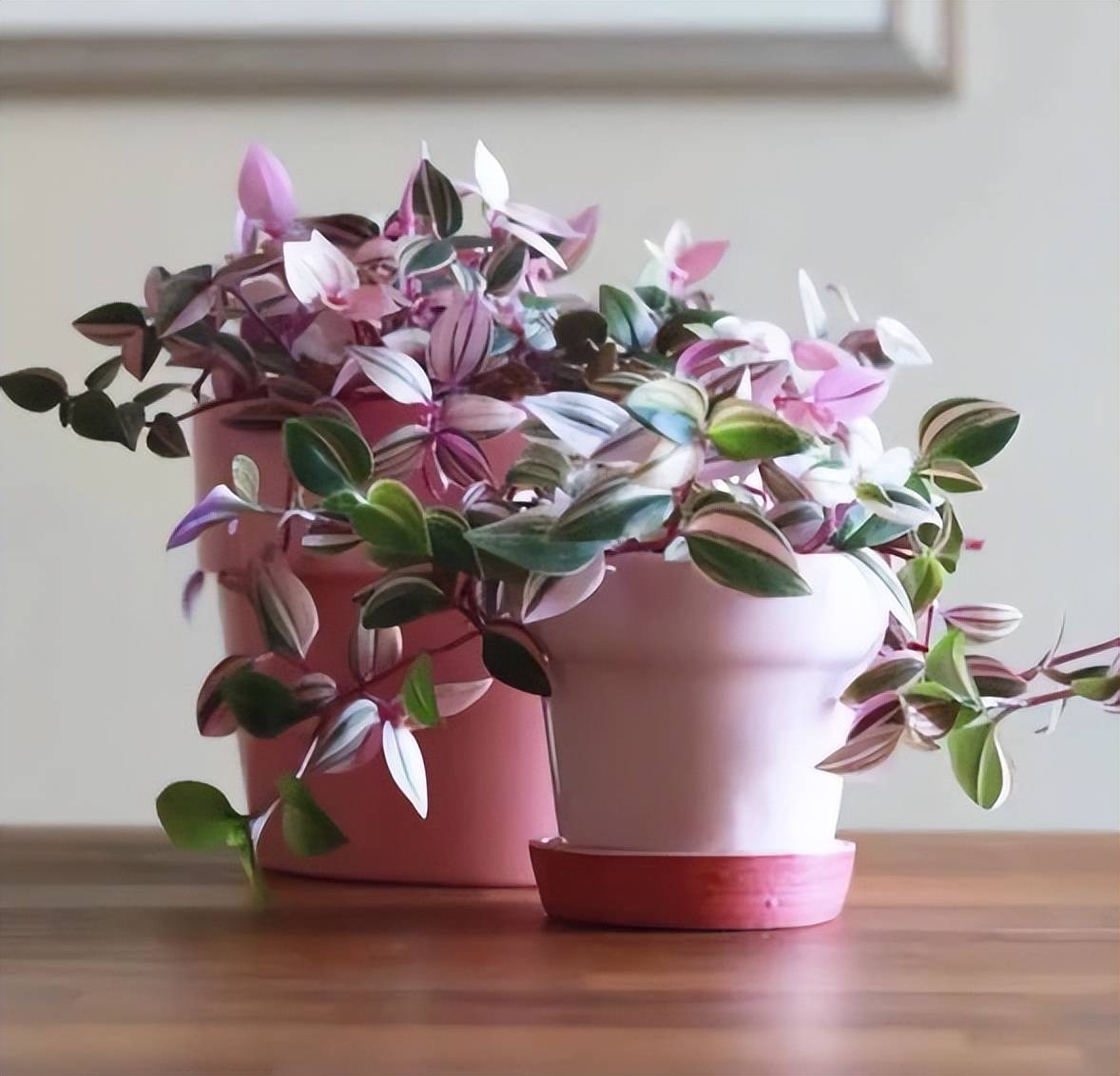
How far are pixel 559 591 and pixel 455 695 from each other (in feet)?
0.27

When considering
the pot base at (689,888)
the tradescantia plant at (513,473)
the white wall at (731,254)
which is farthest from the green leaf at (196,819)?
the white wall at (731,254)

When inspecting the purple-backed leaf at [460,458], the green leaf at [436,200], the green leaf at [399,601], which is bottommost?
the green leaf at [399,601]

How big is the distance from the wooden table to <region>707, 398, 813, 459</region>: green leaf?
0.47ft

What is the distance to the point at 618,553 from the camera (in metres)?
0.44

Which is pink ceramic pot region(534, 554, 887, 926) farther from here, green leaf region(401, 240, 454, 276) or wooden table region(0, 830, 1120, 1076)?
green leaf region(401, 240, 454, 276)

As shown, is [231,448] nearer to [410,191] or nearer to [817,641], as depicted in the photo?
[410,191]

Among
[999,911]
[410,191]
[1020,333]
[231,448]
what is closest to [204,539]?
[231,448]

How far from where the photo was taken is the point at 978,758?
45 cm

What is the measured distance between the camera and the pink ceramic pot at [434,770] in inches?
20.8

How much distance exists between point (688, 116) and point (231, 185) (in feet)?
1.07

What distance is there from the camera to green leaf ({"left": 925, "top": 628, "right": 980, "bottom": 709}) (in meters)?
0.44

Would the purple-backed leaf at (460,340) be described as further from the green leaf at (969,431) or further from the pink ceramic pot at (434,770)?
the green leaf at (969,431)

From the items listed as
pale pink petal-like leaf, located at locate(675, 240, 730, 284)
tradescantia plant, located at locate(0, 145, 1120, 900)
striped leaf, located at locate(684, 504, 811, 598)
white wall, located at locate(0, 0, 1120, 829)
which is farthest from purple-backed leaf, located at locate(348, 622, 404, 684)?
white wall, located at locate(0, 0, 1120, 829)

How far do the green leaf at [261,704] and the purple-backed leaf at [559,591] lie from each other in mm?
90
